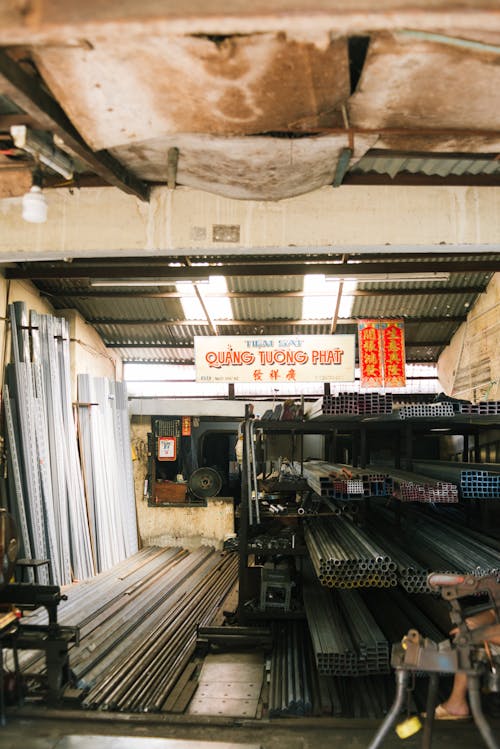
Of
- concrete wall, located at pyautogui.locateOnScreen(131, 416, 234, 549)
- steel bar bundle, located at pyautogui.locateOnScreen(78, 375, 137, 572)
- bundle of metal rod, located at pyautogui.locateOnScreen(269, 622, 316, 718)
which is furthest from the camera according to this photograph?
concrete wall, located at pyautogui.locateOnScreen(131, 416, 234, 549)

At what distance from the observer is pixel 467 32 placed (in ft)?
7.88

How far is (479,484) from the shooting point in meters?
4.27

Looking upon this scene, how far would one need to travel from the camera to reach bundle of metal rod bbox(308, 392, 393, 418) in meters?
4.64

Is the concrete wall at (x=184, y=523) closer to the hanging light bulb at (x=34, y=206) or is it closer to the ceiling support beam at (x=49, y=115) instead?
the ceiling support beam at (x=49, y=115)

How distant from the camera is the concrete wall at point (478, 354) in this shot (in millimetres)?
8242

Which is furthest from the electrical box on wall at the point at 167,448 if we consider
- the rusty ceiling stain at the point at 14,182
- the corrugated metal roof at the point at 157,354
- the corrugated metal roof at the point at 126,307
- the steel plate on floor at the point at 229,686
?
the rusty ceiling stain at the point at 14,182

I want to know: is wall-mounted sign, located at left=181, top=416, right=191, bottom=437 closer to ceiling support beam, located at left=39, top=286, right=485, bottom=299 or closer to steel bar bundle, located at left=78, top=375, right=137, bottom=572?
steel bar bundle, located at left=78, top=375, right=137, bottom=572

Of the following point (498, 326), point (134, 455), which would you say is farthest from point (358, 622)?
point (134, 455)

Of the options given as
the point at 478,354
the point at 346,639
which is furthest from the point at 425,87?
the point at 478,354

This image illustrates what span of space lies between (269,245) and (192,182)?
0.76m

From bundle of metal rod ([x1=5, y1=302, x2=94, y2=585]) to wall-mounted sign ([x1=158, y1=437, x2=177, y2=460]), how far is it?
263 centimetres

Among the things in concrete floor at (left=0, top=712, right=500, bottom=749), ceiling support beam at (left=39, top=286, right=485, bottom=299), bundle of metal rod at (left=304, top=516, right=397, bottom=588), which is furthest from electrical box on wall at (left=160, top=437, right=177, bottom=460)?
concrete floor at (left=0, top=712, right=500, bottom=749)

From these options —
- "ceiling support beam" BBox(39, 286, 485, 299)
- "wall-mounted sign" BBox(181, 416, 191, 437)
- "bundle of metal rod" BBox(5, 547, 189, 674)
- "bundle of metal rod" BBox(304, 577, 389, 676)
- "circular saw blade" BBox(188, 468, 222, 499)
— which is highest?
"ceiling support beam" BBox(39, 286, 485, 299)

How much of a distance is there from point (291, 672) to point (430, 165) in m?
4.21
